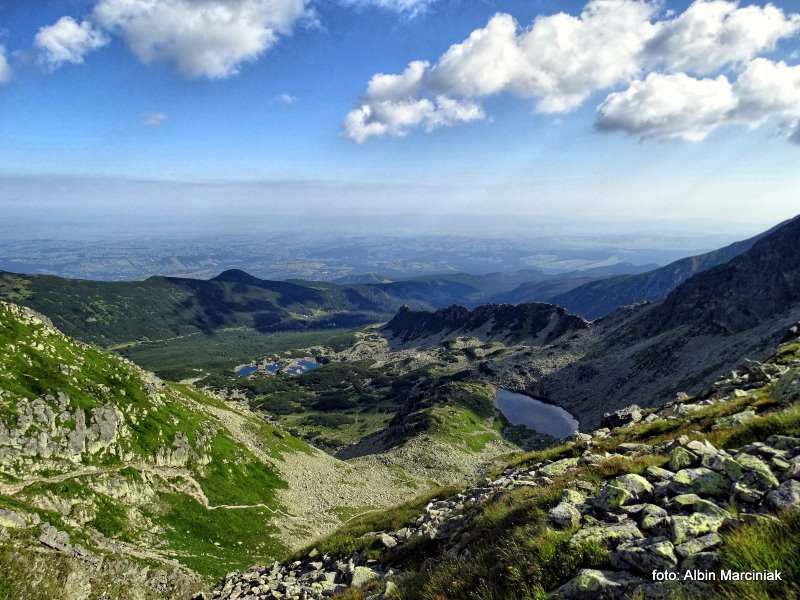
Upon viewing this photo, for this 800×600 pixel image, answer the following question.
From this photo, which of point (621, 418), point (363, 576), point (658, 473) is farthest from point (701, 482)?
point (621, 418)

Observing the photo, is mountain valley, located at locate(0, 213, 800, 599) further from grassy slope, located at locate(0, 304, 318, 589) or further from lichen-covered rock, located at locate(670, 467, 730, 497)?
grassy slope, located at locate(0, 304, 318, 589)

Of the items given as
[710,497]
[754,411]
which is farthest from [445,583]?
[754,411]

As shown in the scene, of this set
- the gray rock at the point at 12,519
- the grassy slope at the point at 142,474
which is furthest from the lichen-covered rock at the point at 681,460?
the gray rock at the point at 12,519

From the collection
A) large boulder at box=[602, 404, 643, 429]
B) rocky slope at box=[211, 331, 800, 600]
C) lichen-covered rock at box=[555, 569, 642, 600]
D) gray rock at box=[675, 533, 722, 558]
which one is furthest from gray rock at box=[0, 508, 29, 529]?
large boulder at box=[602, 404, 643, 429]

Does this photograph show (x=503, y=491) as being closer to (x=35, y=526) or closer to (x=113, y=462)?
(x=35, y=526)

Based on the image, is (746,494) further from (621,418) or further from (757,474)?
(621,418)
